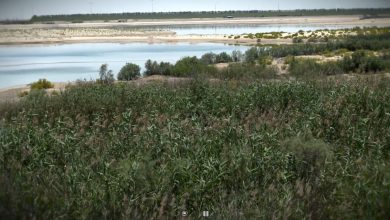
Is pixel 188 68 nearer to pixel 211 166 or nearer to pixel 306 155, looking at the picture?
pixel 306 155

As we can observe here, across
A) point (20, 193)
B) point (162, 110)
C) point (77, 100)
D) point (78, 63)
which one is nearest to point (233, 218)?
point (20, 193)

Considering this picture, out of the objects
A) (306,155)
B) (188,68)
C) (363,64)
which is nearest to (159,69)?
(188,68)

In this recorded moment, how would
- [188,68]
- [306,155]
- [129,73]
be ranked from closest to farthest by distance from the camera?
[306,155]
[188,68]
[129,73]

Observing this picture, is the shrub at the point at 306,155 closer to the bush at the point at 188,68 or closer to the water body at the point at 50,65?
the bush at the point at 188,68

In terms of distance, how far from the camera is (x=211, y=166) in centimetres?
651

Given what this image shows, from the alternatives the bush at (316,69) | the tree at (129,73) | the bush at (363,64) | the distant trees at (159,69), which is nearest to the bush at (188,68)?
the distant trees at (159,69)

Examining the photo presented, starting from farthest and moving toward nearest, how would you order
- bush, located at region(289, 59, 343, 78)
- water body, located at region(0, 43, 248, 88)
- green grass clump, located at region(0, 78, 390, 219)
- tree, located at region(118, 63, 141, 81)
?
water body, located at region(0, 43, 248, 88) → tree, located at region(118, 63, 141, 81) → bush, located at region(289, 59, 343, 78) → green grass clump, located at region(0, 78, 390, 219)

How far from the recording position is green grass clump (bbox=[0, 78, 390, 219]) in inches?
209

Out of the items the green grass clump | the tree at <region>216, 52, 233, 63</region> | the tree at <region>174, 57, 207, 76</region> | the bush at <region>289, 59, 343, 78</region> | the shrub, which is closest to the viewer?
the green grass clump

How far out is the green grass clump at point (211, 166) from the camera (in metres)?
5.31

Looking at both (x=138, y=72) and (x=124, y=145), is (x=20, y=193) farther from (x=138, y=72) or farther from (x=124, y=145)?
(x=138, y=72)

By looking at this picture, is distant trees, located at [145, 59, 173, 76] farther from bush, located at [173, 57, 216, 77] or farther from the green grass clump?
the green grass clump

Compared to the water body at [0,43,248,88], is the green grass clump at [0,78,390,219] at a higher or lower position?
higher

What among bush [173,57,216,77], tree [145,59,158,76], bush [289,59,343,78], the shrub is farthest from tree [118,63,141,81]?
the shrub
